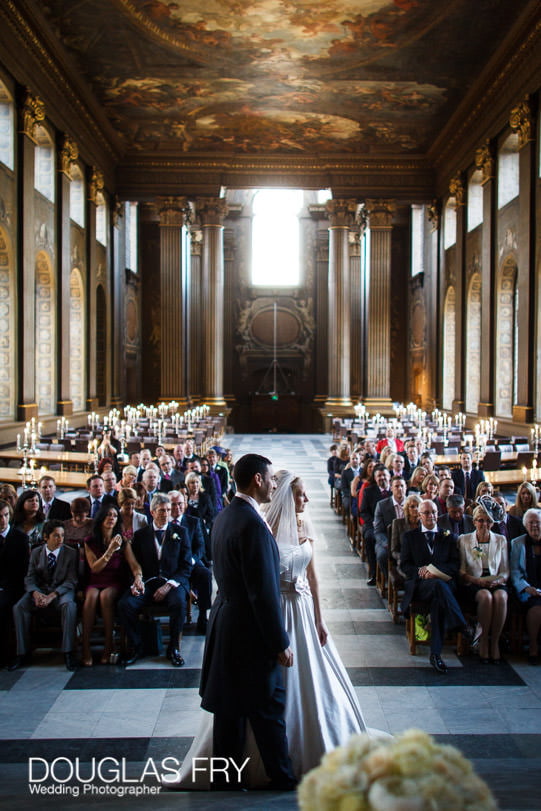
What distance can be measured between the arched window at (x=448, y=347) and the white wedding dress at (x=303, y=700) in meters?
24.4

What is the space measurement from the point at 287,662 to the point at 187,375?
27.4m

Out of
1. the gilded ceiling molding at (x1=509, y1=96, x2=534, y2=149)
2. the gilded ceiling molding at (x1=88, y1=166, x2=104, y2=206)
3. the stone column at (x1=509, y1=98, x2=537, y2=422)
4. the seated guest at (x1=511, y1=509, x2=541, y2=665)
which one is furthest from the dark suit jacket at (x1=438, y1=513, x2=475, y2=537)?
the gilded ceiling molding at (x1=88, y1=166, x2=104, y2=206)

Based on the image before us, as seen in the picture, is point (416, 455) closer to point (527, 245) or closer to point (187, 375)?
point (527, 245)

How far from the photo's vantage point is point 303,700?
3.83 metres

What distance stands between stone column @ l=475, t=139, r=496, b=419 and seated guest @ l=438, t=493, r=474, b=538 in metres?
14.9

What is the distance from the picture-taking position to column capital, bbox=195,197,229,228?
29.1 metres

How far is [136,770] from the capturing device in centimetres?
402

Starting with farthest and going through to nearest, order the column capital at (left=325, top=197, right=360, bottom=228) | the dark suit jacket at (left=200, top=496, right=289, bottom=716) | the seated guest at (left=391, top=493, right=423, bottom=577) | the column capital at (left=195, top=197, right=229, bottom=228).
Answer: the column capital at (left=195, top=197, right=229, bottom=228) < the column capital at (left=325, top=197, right=360, bottom=228) < the seated guest at (left=391, top=493, right=423, bottom=577) < the dark suit jacket at (left=200, top=496, right=289, bottom=716)

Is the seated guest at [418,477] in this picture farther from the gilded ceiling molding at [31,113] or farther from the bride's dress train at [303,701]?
the gilded ceiling molding at [31,113]

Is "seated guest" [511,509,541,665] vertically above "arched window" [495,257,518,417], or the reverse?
"arched window" [495,257,518,417]

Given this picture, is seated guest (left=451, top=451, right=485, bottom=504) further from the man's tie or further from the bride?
the bride

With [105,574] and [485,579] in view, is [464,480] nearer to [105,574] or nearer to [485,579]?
[485,579]

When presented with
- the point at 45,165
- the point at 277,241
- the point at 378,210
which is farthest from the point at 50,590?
the point at 277,241

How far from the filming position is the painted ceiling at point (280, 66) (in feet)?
56.5
